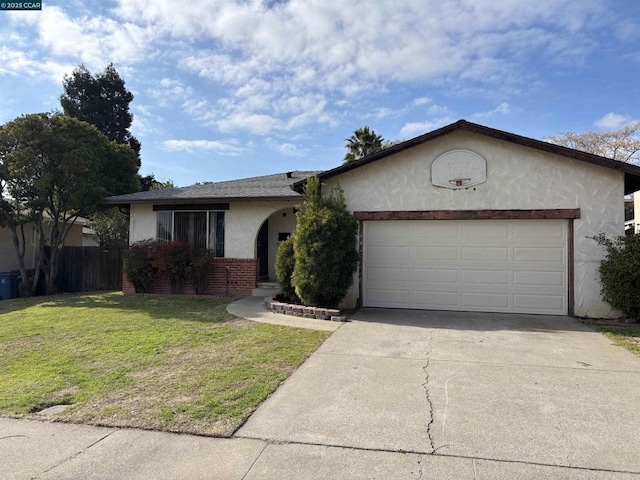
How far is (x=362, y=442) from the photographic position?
3.48m

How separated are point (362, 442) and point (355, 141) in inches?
978

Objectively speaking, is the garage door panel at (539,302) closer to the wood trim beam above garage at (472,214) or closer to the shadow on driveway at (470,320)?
the shadow on driveway at (470,320)

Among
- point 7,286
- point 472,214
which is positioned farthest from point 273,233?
point 7,286

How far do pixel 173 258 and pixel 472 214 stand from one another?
844cm

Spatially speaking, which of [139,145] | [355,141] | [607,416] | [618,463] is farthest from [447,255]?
[139,145]

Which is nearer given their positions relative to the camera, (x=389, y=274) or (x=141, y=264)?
(x=389, y=274)

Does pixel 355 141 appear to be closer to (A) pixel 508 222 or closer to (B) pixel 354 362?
(A) pixel 508 222

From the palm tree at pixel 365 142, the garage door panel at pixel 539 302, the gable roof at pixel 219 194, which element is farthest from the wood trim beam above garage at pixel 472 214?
the palm tree at pixel 365 142

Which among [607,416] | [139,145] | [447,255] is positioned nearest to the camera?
[607,416]

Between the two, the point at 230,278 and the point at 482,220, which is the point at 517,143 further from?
the point at 230,278

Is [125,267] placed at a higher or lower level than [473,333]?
higher

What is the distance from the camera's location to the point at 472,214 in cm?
947

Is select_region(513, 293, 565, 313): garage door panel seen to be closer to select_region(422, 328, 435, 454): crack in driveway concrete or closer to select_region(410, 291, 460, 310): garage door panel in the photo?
select_region(410, 291, 460, 310): garage door panel

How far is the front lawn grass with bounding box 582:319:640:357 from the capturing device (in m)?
6.66
